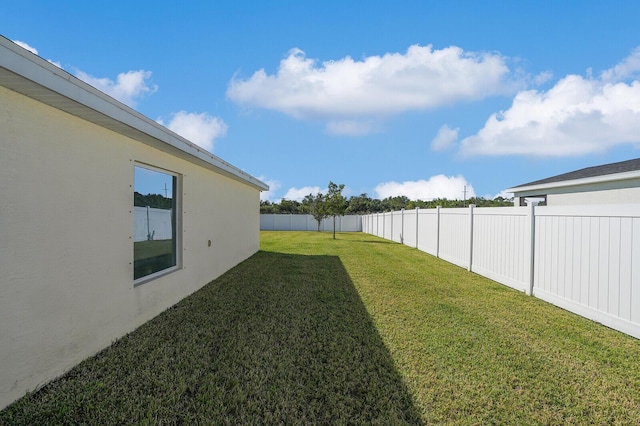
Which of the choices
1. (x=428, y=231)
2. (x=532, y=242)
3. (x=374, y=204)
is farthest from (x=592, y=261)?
(x=374, y=204)

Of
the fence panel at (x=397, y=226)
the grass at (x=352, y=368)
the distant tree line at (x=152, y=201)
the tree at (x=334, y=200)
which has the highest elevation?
the tree at (x=334, y=200)

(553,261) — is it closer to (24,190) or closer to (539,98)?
(24,190)

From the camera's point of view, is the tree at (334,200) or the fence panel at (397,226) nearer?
the fence panel at (397,226)

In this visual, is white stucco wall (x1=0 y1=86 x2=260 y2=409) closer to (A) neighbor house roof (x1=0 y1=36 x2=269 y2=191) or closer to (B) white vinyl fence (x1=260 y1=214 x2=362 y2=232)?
(A) neighbor house roof (x1=0 y1=36 x2=269 y2=191)

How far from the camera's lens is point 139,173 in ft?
14.5

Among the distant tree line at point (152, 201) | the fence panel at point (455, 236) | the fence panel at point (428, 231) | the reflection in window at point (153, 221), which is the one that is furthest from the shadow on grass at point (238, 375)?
the fence panel at point (428, 231)

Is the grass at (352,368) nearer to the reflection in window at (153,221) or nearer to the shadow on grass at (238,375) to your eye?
the shadow on grass at (238,375)

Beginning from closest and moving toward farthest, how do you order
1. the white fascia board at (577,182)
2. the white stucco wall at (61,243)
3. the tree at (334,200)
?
the white stucco wall at (61,243), the white fascia board at (577,182), the tree at (334,200)

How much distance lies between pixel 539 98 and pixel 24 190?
48.6ft

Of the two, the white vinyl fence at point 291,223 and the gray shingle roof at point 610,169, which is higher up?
the gray shingle roof at point 610,169

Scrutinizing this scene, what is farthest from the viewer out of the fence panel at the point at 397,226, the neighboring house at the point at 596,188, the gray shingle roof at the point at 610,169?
the fence panel at the point at 397,226

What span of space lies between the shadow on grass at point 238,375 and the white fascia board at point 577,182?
9.35m

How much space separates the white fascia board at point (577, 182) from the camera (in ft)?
29.8

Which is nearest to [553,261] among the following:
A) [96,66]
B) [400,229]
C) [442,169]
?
[96,66]
